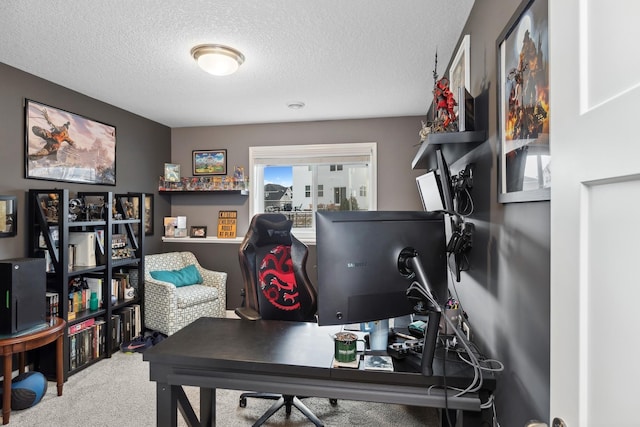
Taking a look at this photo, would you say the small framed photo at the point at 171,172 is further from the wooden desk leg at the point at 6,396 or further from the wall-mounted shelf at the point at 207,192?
the wooden desk leg at the point at 6,396

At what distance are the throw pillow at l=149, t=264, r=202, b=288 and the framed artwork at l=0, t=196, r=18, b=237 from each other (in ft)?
4.63

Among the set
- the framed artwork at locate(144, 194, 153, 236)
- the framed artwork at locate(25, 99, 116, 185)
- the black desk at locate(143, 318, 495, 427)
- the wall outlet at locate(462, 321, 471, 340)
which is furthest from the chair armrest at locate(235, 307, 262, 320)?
the framed artwork at locate(144, 194, 153, 236)

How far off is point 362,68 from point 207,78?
1.37 m

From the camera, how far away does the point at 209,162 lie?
15.8ft

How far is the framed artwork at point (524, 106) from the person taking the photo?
1.06 metres

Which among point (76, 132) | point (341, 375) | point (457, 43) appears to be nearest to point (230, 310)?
point (76, 132)

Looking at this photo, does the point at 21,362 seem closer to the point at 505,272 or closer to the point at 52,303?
the point at 52,303

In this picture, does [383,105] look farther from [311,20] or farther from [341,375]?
[341,375]

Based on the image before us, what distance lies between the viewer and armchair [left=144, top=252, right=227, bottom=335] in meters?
3.62

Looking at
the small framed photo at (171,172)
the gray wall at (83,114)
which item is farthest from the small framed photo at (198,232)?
the small framed photo at (171,172)

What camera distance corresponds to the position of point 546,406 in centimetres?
105

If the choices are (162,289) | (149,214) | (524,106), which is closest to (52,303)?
(162,289)

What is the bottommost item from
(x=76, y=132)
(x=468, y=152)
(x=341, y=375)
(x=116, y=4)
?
(x=341, y=375)

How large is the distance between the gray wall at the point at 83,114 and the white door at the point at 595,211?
3.61 m
